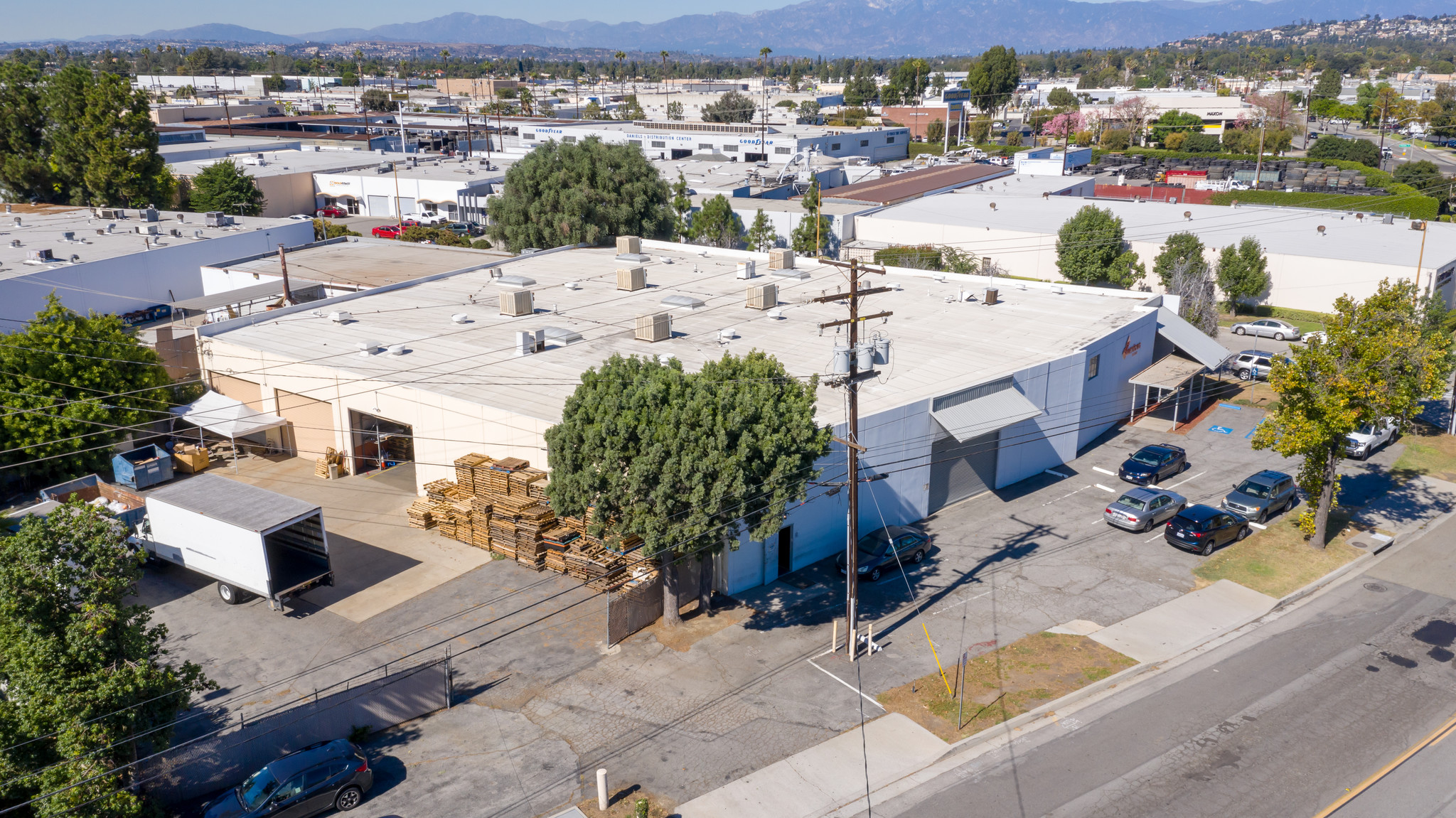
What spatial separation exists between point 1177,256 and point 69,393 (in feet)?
169

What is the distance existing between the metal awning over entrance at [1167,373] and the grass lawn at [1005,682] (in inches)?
666

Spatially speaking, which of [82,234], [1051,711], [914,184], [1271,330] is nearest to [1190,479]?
[1051,711]

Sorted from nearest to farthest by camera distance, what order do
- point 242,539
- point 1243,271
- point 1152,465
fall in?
point 242,539 → point 1152,465 → point 1243,271

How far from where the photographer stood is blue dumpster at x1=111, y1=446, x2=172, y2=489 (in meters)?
30.1

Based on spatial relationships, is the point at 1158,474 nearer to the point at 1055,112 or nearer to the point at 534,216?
the point at 534,216

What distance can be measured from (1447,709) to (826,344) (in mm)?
19274

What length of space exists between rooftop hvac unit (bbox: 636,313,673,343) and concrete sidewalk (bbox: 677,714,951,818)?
56.0 ft

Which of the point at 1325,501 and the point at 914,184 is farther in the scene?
the point at 914,184

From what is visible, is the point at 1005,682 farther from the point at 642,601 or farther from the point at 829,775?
the point at 642,601

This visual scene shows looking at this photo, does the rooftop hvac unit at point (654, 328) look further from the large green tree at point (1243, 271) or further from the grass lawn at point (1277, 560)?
the large green tree at point (1243, 271)

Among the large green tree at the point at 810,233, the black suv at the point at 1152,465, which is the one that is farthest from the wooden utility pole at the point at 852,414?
the large green tree at the point at 810,233

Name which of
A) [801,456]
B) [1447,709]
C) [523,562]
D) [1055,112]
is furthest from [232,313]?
[1055,112]

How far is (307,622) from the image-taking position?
2322 centimetres

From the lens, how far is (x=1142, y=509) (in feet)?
92.4
